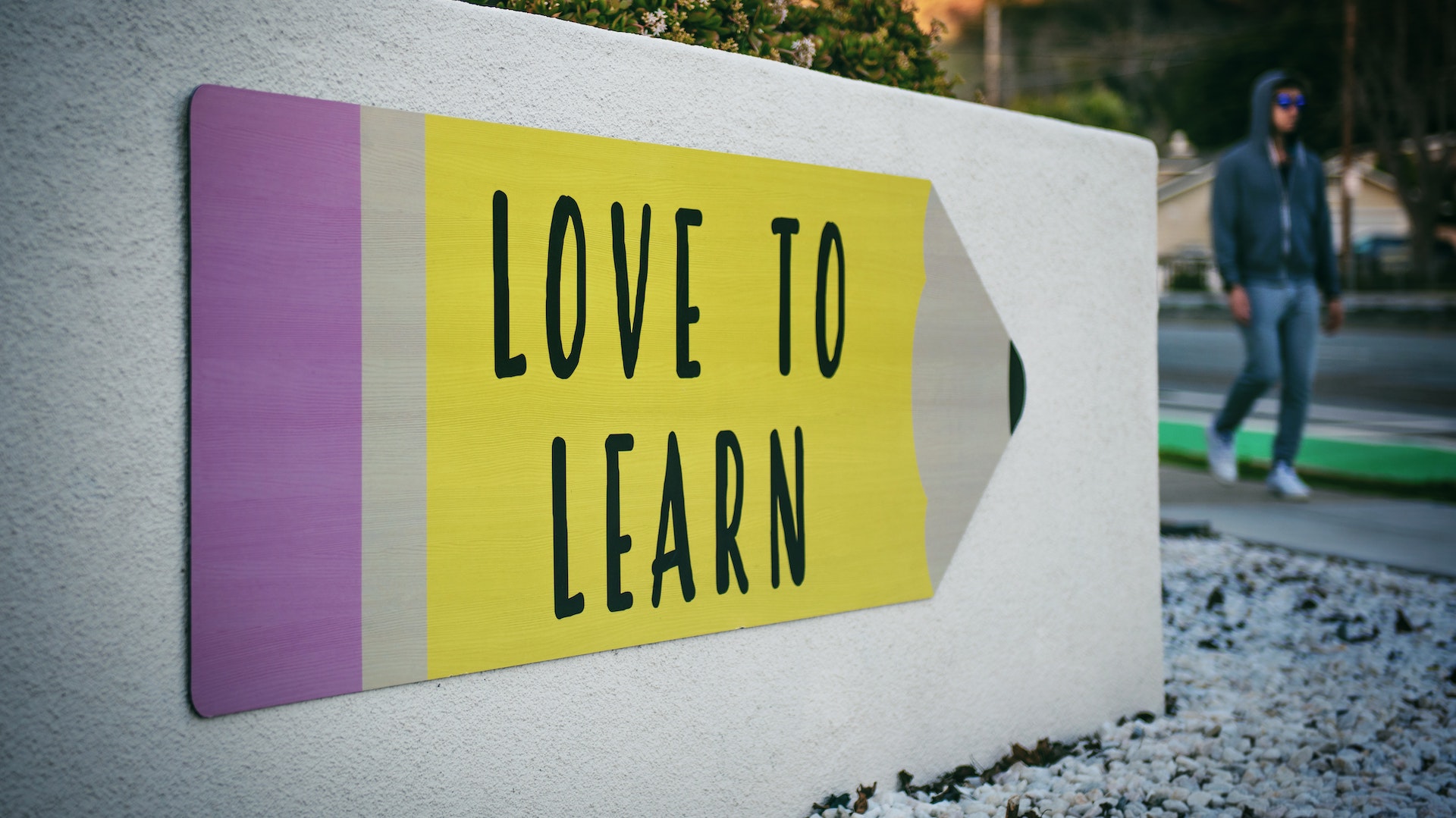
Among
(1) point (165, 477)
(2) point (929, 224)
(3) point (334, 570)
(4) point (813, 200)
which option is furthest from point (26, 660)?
(2) point (929, 224)

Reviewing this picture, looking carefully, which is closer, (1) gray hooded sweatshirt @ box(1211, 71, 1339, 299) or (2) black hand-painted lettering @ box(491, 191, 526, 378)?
(2) black hand-painted lettering @ box(491, 191, 526, 378)

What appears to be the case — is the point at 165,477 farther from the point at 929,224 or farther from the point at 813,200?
the point at 929,224

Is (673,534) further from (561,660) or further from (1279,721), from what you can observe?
(1279,721)

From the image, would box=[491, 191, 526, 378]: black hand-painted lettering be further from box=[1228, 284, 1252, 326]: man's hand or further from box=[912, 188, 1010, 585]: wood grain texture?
box=[1228, 284, 1252, 326]: man's hand

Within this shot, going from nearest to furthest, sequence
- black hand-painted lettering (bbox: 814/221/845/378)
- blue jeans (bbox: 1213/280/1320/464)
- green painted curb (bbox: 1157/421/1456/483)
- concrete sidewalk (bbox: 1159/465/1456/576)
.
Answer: black hand-painted lettering (bbox: 814/221/845/378)
concrete sidewalk (bbox: 1159/465/1456/576)
blue jeans (bbox: 1213/280/1320/464)
green painted curb (bbox: 1157/421/1456/483)

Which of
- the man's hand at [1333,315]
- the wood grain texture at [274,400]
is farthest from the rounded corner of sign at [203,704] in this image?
the man's hand at [1333,315]

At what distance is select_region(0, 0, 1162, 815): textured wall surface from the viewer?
1526mm

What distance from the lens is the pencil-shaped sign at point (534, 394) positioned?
1.67 m

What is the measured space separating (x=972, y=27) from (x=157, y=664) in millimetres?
27152

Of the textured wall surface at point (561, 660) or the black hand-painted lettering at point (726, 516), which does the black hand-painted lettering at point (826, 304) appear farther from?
the black hand-painted lettering at point (726, 516)

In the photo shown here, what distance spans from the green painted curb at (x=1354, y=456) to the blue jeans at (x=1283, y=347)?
5.73 feet

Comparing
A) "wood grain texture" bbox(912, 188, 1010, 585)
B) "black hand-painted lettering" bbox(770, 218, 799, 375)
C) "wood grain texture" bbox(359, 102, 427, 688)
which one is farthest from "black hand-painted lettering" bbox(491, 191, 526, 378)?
"wood grain texture" bbox(912, 188, 1010, 585)

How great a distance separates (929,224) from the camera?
2.56 meters

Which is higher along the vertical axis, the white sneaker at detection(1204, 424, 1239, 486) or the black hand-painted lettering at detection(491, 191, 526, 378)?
the black hand-painted lettering at detection(491, 191, 526, 378)
